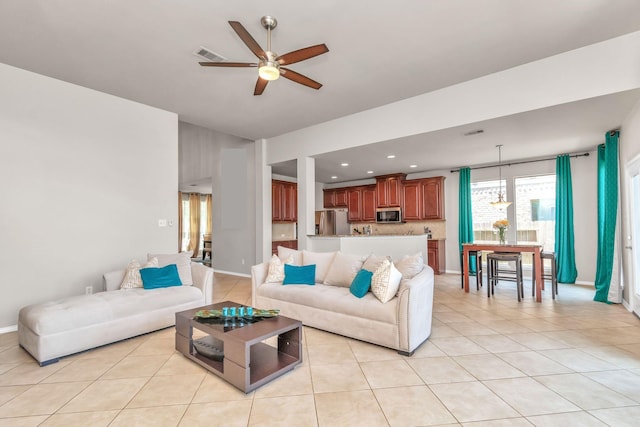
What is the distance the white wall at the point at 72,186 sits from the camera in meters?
3.61

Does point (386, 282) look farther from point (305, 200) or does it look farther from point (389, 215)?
point (389, 215)

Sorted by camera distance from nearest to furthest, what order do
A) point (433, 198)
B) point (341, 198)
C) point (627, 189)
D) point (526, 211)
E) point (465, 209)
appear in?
point (627, 189) < point (526, 211) < point (465, 209) < point (433, 198) < point (341, 198)

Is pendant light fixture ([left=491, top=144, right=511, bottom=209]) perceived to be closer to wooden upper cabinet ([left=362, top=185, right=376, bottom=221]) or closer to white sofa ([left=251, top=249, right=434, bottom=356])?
wooden upper cabinet ([left=362, top=185, right=376, bottom=221])

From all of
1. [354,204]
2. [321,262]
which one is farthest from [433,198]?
[321,262]

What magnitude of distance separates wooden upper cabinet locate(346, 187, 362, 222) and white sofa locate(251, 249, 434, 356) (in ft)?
16.7

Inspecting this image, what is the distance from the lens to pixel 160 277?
12.1ft

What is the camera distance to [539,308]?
4.27 meters

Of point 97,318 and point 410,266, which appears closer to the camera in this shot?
point 97,318

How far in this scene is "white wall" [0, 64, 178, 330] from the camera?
142 inches

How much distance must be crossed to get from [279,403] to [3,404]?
1.88 m

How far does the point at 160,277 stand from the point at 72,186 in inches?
71.5

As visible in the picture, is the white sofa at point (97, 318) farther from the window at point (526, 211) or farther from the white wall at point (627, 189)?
the window at point (526, 211)

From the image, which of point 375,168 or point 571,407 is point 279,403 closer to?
point 571,407

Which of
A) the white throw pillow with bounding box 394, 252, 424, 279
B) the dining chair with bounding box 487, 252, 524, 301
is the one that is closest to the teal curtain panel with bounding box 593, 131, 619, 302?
the dining chair with bounding box 487, 252, 524, 301
